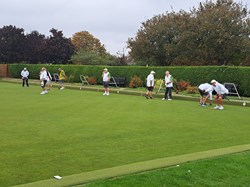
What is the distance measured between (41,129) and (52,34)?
162 feet

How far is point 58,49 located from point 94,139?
48.8 m

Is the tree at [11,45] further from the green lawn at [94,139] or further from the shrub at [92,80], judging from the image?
the green lawn at [94,139]

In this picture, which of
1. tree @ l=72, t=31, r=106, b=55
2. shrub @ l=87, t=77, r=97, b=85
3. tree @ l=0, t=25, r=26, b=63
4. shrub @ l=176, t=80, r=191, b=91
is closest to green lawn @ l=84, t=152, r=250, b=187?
shrub @ l=176, t=80, r=191, b=91

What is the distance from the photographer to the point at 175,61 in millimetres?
37688

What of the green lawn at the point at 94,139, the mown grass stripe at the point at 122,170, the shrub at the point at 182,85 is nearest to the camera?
the mown grass stripe at the point at 122,170

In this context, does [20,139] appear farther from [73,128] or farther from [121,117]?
[121,117]

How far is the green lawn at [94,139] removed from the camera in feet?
18.8

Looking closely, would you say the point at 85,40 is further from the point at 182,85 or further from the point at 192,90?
the point at 192,90

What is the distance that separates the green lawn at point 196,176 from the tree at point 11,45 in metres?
53.3

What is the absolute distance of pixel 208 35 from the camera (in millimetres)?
32781

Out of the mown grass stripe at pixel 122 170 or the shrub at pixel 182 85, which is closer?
the mown grass stripe at pixel 122 170

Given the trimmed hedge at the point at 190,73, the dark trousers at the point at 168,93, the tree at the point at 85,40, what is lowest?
the dark trousers at the point at 168,93

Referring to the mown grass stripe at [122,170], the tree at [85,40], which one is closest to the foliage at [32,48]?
the tree at [85,40]

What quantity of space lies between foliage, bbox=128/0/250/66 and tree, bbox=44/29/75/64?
62.6 ft
